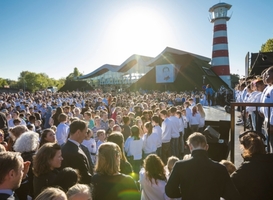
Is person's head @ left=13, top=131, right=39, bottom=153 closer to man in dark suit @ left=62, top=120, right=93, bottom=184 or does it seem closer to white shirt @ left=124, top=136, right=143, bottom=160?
man in dark suit @ left=62, top=120, right=93, bottom=184

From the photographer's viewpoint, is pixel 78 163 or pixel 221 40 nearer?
pixel 78 163

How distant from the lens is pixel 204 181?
2418 mm

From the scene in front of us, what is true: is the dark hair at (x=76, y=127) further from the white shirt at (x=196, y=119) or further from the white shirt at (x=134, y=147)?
the white shirt at (x=196, y=119)

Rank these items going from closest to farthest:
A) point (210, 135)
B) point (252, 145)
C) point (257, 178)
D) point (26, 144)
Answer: point (257, 178), point (252, 145), point (26, 144), point (210, 135)

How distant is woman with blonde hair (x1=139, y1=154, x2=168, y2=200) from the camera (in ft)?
10.0

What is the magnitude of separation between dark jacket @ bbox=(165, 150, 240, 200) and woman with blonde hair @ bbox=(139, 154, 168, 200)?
24.0 inches

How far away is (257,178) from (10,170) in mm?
2525

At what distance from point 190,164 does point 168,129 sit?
4645mm

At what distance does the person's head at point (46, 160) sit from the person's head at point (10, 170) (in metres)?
0.55

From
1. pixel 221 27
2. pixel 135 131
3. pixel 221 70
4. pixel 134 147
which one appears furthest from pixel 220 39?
pixel 134 147

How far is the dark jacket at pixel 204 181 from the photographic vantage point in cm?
241

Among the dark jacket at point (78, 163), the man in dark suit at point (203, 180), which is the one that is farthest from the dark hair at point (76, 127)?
the man in dark suit at point (203, 180)

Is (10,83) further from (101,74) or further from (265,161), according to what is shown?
(265,161)

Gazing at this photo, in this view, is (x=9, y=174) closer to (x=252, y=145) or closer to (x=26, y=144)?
(x=26, y=144)
